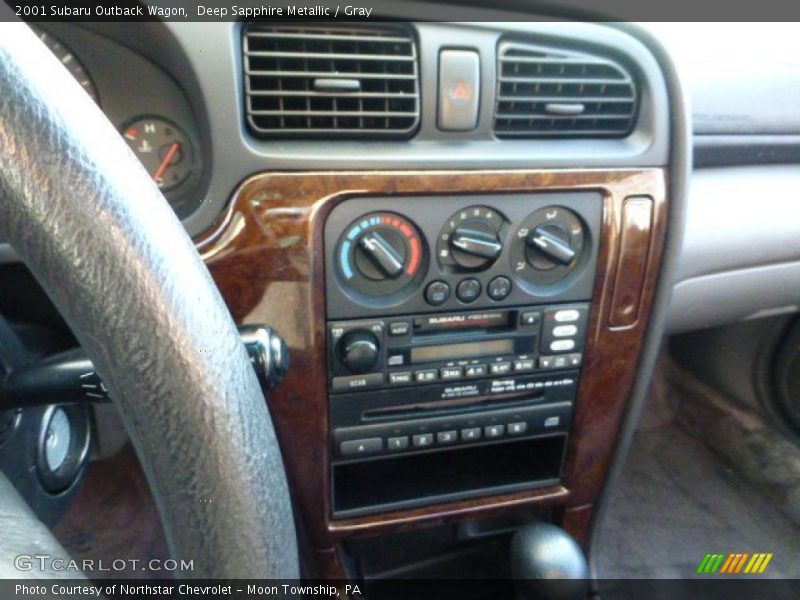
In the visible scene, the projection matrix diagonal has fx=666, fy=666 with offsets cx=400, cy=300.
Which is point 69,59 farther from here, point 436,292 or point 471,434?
point 471,434

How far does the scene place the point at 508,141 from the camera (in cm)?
75

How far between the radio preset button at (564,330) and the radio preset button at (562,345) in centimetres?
1

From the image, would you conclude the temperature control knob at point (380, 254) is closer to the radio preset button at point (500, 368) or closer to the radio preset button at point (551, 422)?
the radio preset button at point (500, 368)

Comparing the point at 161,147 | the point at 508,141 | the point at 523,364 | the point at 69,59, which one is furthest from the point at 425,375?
the point at 69,59

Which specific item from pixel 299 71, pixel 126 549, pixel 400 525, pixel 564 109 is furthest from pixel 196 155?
pixel 126 549

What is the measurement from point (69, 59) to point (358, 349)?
1.36 ft

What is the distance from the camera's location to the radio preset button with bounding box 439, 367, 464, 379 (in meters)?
0.82

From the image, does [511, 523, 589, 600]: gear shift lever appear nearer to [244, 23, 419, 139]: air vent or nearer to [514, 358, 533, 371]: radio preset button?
[514, 358, 533, 371]: radio preset button

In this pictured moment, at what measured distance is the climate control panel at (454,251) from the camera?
2.38ft

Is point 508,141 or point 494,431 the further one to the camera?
point 494,431

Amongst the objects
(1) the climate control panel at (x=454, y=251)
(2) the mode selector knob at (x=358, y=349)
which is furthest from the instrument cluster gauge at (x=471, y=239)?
(2) the mode selector knob at (x=358, y=349)

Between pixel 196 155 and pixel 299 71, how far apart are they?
14 centimetres

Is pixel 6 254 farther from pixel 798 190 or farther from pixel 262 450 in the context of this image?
pixel 798 190

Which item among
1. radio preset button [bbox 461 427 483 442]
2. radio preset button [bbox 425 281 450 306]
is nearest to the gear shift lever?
radio preset button [bbox 461 427 483 442]
